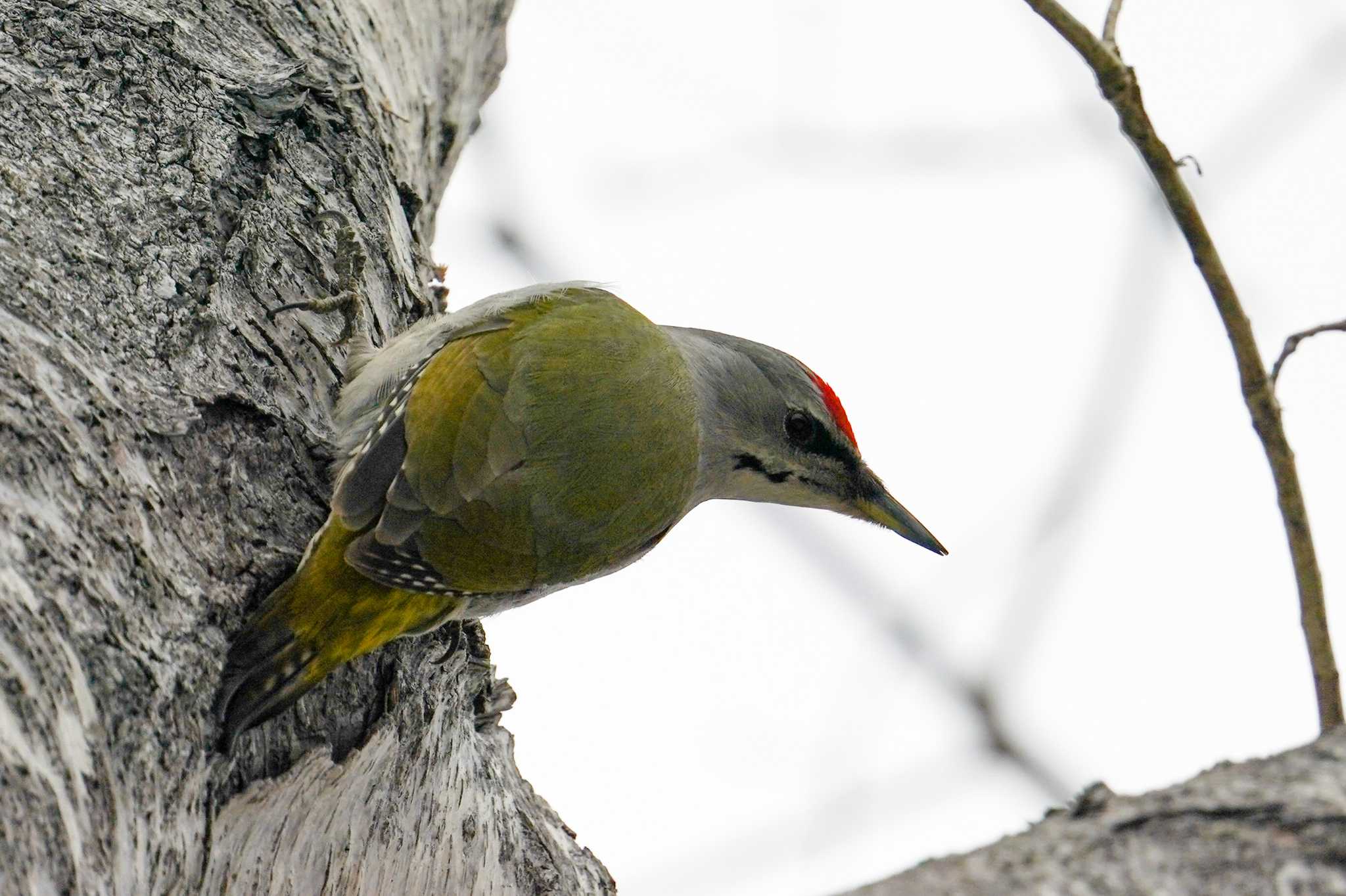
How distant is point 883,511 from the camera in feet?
12.6

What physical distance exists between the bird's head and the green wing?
0.27 metres

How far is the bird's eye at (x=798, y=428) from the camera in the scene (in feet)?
12.6

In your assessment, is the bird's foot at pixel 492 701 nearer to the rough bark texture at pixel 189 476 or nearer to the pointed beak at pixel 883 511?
the rough bark texture at pixel 189 476

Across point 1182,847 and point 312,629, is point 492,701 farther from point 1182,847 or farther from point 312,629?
point 1182,847

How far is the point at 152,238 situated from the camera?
2.48m

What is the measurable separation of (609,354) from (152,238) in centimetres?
123

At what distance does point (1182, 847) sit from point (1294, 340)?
1.43 metres

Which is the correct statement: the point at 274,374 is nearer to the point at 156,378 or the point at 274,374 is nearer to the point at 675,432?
the point at 156,378

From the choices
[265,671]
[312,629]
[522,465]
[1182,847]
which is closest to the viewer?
[1182,847]

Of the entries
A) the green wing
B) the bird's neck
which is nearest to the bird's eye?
the bird's neck

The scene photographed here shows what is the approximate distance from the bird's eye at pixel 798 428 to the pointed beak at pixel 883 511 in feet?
0.68

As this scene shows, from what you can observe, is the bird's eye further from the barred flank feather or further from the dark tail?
the dark tail

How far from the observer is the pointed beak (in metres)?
3.85

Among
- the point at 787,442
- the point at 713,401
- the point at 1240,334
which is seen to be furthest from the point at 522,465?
the point at 1240,334
